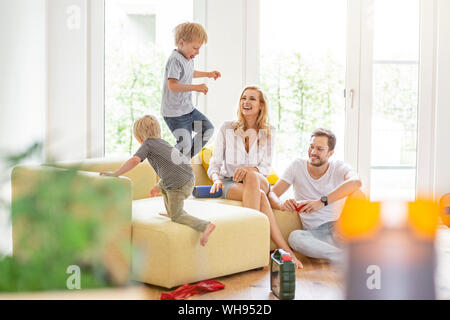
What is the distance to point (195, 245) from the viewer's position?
2371mm

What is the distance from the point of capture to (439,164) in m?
4.21

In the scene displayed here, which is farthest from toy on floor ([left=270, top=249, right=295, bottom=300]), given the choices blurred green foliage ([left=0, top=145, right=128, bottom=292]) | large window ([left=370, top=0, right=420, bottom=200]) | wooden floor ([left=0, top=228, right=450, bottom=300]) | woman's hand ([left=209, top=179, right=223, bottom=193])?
A: large window ([left=370, top=0, right=420, bottom=200])

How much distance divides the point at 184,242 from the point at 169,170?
341 mm

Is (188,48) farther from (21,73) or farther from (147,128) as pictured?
(21,73)

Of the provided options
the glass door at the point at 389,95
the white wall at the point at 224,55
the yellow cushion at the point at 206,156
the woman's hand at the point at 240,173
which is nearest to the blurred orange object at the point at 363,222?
the woman's hand at the point at 240,173

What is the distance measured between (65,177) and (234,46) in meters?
3.34

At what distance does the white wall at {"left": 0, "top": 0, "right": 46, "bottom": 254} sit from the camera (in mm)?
2811

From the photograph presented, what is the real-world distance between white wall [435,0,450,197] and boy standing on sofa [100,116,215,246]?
255cm

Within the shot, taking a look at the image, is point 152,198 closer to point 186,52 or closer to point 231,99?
point 186,52

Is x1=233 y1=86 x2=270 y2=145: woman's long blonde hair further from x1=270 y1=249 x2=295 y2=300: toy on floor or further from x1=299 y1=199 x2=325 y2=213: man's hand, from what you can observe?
x1=270 y1=249 x2=295 y2=300: toy on floor

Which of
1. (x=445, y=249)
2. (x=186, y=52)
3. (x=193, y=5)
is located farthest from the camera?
(x=193, y=5)

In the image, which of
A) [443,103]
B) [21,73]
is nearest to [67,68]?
[21,73]

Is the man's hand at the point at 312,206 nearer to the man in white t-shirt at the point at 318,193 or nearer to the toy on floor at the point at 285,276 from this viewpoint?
the man in white t-shirt at the point at 318,193
